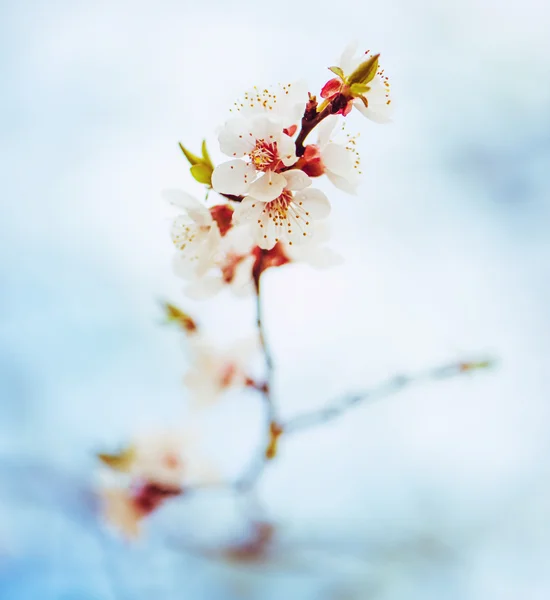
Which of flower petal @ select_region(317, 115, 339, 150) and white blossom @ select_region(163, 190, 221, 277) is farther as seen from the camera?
white blossom @ select_region(163, 190, 221, 277)

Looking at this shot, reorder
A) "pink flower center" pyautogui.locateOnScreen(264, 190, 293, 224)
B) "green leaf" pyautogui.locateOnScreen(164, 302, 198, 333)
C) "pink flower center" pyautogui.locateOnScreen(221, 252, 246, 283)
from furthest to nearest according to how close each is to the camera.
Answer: "green leaf" pyautogui.locateOnScreen(164, 302, 198, 333), "pink flower center" pyautogui.locateOnScreen(221, 252, 246, 283), "pink flower center" pyautogui.locateOnScreen(264, 190, 293, 224)

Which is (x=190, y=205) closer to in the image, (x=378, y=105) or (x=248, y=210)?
(x=248, y=210)

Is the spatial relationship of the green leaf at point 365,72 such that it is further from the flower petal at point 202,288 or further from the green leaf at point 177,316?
the green leaf at point 177,316

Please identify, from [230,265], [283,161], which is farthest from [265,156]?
[230,265]

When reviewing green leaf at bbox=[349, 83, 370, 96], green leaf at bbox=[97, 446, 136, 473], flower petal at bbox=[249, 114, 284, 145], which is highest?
green leaf at bbox=[349, 83, 370, 96]

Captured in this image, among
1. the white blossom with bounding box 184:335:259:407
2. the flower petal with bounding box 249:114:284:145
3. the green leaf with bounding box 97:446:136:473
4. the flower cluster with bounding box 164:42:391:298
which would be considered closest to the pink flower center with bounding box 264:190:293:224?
the flower cluster with bounding box 164:42:391:298

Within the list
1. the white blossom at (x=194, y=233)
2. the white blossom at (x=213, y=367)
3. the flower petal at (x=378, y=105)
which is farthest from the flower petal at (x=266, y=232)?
the white blossom at (x=213, y=367)

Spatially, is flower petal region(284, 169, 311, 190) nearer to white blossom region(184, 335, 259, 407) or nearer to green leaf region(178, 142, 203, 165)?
green leaf region(178, 142, 203, 165)
